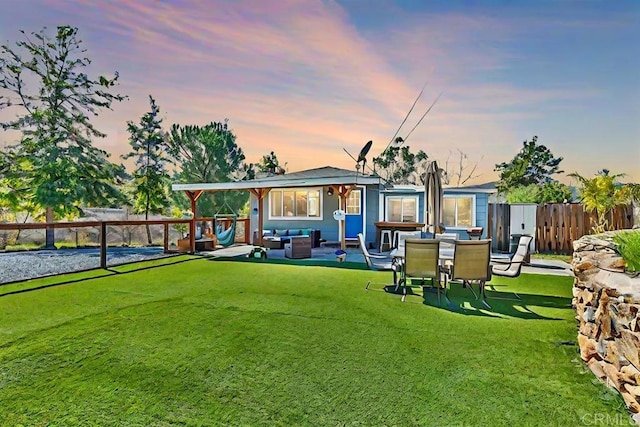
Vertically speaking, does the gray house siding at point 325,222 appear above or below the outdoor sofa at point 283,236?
above

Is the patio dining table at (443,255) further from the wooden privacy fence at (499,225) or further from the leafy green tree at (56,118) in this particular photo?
the leafy green tree at (56,118)

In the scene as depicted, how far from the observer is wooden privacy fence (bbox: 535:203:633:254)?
34.5 feet

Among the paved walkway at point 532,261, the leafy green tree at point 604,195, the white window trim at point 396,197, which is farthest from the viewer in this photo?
the white window trim at point 396,197

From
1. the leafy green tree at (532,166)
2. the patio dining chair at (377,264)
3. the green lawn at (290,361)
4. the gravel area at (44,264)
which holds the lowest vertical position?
the green lawn at (290,361)

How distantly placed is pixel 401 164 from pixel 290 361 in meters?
29.0

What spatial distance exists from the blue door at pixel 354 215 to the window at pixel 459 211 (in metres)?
2.98

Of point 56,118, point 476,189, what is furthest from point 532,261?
point 56,118

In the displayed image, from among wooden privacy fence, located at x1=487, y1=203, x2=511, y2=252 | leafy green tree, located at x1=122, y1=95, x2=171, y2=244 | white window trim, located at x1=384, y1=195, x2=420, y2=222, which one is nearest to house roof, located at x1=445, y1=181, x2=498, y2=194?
wooden privacy fence, located at x1=487, y1=203, x2=511, y2=252

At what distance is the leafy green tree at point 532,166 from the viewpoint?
25.2m

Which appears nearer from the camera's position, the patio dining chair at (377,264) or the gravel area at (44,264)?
the patio dining chair at (377,264)

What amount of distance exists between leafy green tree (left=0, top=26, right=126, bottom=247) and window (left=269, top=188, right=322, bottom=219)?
7.82 m

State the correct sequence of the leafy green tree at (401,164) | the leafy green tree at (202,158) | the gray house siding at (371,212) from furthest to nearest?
the leafy green tree at (401,164), the leafy green tree at (202,158), the gray house siding at (371,212)

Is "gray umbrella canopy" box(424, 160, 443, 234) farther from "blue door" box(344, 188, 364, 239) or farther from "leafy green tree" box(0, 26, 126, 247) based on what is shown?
"leafy green tree" box(0, 26, 126, 247)

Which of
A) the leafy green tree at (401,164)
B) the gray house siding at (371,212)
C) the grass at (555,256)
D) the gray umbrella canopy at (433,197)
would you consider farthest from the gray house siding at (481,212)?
the leafy green tree at (401,164)
